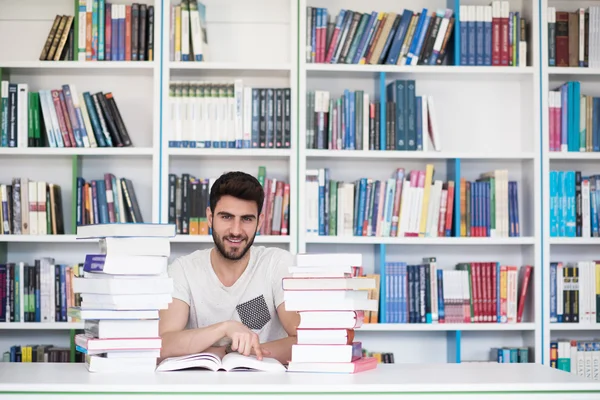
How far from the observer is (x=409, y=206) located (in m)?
4.24

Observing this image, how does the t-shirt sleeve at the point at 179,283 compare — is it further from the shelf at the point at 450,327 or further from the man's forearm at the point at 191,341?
the shelf at the point at 450,327

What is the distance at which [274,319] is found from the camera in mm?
3045

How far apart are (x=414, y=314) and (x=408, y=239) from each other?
0.36 meters

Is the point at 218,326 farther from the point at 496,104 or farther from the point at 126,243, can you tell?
the point at 496,104

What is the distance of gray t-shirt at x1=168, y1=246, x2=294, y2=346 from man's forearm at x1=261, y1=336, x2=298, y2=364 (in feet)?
0.84

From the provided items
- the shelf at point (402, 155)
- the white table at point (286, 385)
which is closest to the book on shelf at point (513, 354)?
the shelf at point (402, 155)

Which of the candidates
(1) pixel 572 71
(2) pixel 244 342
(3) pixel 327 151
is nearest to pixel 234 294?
(2) pixel 244 342

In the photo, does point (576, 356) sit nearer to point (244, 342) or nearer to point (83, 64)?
point (244, 342)

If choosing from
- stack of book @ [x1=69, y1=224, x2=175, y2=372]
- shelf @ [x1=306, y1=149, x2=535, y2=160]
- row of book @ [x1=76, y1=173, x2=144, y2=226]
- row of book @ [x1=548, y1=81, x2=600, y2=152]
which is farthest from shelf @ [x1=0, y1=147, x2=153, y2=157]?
row of book @ [x1=548, y1=81, x2=600, y2=152]

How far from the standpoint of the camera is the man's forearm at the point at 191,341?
8.17 ft

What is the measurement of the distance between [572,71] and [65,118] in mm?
2425

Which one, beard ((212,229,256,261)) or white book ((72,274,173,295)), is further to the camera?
beard ((212,229,256,261))

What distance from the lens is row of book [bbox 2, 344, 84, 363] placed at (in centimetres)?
419

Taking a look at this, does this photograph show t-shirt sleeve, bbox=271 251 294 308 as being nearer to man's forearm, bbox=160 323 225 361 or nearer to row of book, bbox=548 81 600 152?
man's forearm, bbox=160 323 225 361
